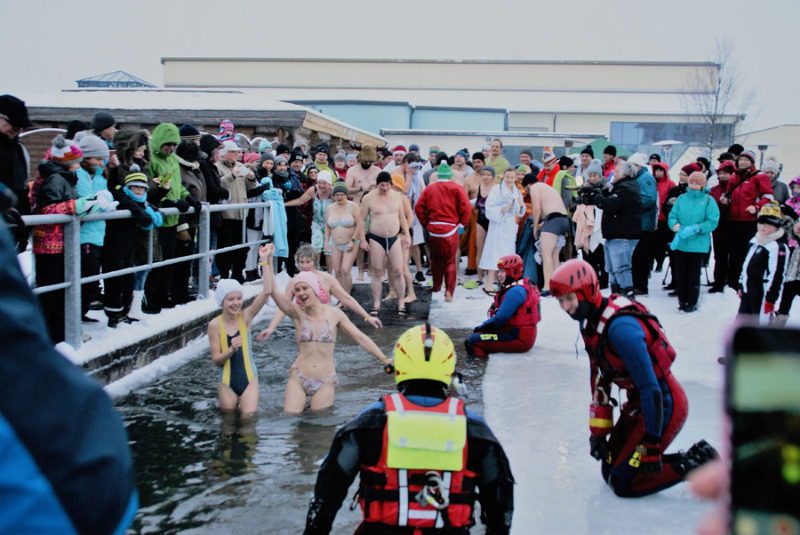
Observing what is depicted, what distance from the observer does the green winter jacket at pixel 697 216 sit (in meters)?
9.45

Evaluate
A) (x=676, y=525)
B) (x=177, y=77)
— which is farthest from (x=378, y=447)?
(x=177, y=77)

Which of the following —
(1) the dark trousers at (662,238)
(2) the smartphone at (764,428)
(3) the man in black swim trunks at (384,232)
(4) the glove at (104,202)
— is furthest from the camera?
(1) the dark trousers at (662,238)

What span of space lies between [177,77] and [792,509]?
155ft

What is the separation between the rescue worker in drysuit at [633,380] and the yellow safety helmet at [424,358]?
142 centimetres

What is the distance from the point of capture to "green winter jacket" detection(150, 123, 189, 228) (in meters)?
7.81

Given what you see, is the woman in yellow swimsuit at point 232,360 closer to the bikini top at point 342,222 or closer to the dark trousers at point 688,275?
the bikini top at point 342,222

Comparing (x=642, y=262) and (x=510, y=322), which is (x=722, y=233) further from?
(x=510, y=322)

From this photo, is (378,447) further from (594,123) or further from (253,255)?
(594,123)

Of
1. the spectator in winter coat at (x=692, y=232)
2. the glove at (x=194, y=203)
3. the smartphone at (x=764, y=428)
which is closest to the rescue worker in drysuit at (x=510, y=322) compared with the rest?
the spectator in winter coat at (x=692, y=232)

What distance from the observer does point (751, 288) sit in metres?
7.69

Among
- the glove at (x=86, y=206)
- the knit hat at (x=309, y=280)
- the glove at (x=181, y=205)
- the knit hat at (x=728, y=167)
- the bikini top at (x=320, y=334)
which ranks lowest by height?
the bikini top at (x=320, y=334)

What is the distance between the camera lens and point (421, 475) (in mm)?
2746

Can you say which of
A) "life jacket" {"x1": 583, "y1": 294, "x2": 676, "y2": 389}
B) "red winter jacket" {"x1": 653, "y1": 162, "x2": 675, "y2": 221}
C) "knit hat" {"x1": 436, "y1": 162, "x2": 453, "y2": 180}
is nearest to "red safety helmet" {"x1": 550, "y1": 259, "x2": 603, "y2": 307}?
"life jacket" {"x1": 583, "y1": 294, "x2": 676, "y2": 389}

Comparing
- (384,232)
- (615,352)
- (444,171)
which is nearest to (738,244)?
(444,171)
